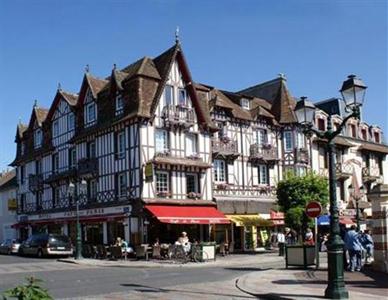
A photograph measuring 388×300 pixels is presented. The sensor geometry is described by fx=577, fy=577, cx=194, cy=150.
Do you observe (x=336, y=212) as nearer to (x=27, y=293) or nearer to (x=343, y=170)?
(x=27, y=293)

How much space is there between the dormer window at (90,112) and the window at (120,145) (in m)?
3.59

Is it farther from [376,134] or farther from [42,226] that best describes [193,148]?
[376,134]

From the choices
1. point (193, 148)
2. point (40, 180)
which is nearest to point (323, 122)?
point (193, 148)

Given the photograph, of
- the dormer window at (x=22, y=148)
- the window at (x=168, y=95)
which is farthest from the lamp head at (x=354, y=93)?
the dormer window at (x=22, y=148)

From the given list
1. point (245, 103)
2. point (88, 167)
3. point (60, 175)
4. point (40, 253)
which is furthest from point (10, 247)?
point (245, 103)

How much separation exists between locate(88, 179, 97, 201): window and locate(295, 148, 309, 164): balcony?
14.1 m

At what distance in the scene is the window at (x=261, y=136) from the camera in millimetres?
39750

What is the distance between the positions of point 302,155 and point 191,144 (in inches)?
378

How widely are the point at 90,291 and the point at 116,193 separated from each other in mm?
19812

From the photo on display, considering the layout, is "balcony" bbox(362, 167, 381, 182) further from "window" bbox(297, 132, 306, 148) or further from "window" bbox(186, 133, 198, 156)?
"window" bbox(186, 133, 198, 156)

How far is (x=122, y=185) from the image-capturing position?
111 feet

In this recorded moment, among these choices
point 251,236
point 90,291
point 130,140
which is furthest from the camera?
point 251,236

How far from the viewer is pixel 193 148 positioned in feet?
A: 117

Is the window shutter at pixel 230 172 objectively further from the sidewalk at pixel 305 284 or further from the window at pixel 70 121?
the sidewalk at pixel 305 284
